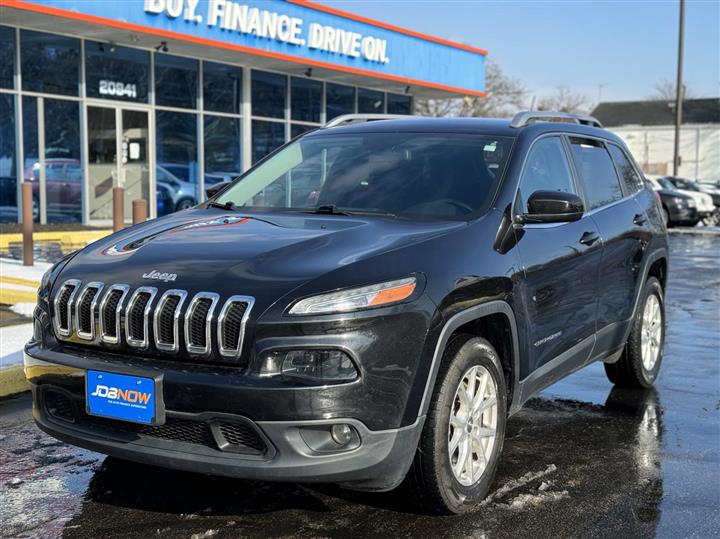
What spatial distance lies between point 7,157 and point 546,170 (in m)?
13.3

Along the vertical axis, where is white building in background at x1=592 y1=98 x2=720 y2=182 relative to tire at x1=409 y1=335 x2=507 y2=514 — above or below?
above

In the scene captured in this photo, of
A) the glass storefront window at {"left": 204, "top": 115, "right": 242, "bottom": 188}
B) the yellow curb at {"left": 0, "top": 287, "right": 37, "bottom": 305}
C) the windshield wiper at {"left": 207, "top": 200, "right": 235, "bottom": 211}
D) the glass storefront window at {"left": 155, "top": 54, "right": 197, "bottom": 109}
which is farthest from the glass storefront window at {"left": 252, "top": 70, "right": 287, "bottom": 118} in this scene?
the windshield wiper at {"left": 207, "top": 200, "right": 235, "bottom": 211}

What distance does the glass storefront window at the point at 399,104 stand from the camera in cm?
2586

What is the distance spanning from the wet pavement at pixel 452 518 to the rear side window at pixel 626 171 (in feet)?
5.15

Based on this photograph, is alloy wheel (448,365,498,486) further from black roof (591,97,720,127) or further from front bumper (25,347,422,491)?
black roof (591,97,720,127)

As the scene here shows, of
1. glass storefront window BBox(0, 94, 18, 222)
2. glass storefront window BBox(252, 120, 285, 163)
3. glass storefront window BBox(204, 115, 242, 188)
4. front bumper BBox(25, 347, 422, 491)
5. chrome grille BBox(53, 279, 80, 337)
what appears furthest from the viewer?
glass storefront window BBox(252, 120, 285, 163)

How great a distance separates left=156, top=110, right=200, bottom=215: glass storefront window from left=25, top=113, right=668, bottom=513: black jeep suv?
14572 millimetres

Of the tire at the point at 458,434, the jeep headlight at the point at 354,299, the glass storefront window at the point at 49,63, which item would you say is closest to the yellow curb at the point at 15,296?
the tire at the point at 458,434

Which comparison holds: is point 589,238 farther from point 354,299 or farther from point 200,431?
point 200,431

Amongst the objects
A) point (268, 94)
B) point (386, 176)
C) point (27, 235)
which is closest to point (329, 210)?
point (386, 176)

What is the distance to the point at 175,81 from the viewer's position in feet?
62.2

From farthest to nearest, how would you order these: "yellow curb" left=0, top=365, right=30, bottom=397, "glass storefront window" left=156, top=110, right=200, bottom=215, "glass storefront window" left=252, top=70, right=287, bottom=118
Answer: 1. "glass storefront window" left=252, top=70, right=287, bottom=118
2. "glass storefront window" left=156, top=110, right=200, bottom=215
3. "yellow curb" left=0, top=365, right=30, bottom=397

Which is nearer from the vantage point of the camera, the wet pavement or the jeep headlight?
the jeep headlight

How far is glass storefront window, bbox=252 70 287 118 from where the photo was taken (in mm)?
21234
